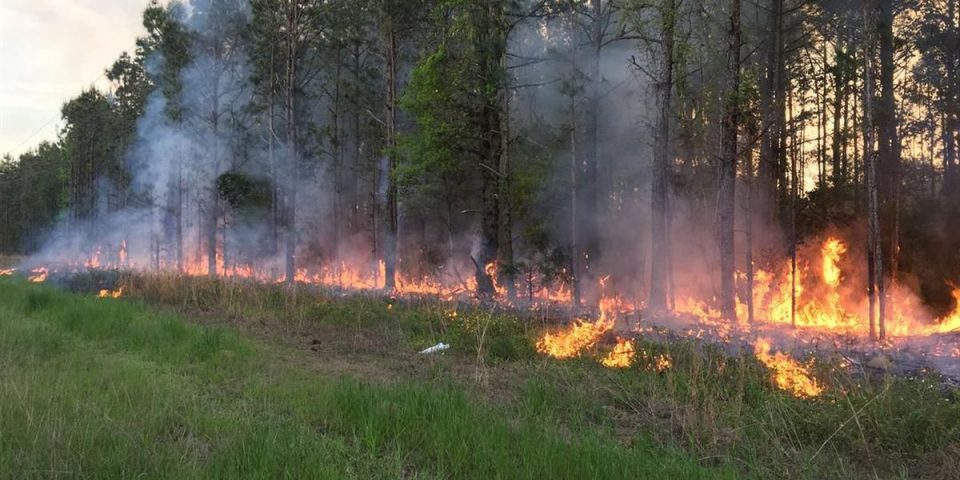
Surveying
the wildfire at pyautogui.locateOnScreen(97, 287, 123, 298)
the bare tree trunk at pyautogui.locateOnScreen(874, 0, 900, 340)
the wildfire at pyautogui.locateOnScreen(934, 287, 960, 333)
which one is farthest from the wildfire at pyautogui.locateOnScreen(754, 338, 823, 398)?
the wildfire at pyautogui.locateOnScreen(97, 287, 123, 298)

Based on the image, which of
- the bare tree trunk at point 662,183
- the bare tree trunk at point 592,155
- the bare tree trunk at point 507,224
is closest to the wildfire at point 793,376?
the bare tree trunk at point 662,183

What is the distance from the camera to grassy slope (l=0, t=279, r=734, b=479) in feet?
11.8

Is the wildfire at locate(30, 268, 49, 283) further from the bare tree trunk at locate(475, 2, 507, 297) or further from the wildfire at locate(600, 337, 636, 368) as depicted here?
the wildfire at locate(600, 337, 636, 368)

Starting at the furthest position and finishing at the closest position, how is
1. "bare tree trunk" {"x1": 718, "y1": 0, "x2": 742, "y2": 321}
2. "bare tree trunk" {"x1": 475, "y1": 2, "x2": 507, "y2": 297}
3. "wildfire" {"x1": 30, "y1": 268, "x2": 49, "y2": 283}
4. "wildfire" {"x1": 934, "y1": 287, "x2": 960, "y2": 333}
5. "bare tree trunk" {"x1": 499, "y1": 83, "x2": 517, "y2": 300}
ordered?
"wildfire" {"x1": 30, "y1": 268, "x2": 49, "y2": 283} → "bare tree trunk" {"x1": 499, "y1": 83, "x2": 517, "y2": 300} → "bare tree trunk" {"x1": 475, "y1": 2, "x2": 507, "y2": 297} → "bare tree trunk" {"x1": 718, "y1": 0, "x2": 742, "y2": 321} → "wildfire" {"x1": 934, "y1": 287, "x2": 960, "y2": 333}

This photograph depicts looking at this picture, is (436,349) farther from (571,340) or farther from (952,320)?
(952,320)

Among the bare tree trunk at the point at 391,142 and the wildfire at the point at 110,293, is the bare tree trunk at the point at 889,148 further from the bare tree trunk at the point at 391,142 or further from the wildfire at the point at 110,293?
the wildfire at the point at 110,293

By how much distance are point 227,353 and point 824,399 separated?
6.91 metres

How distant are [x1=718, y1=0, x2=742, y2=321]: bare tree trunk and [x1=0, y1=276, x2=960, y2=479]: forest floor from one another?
14.7 feet

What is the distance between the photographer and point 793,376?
640cm

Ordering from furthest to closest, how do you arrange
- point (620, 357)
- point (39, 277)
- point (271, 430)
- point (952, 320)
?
point (39, 277), point (952, 320), point (620, 357), point (271, 430)

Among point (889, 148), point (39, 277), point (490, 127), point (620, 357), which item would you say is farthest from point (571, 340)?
point (39, 277)

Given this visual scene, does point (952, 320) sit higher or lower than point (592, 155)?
lower

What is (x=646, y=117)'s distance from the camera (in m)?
18.5

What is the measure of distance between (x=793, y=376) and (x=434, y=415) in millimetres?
4311
